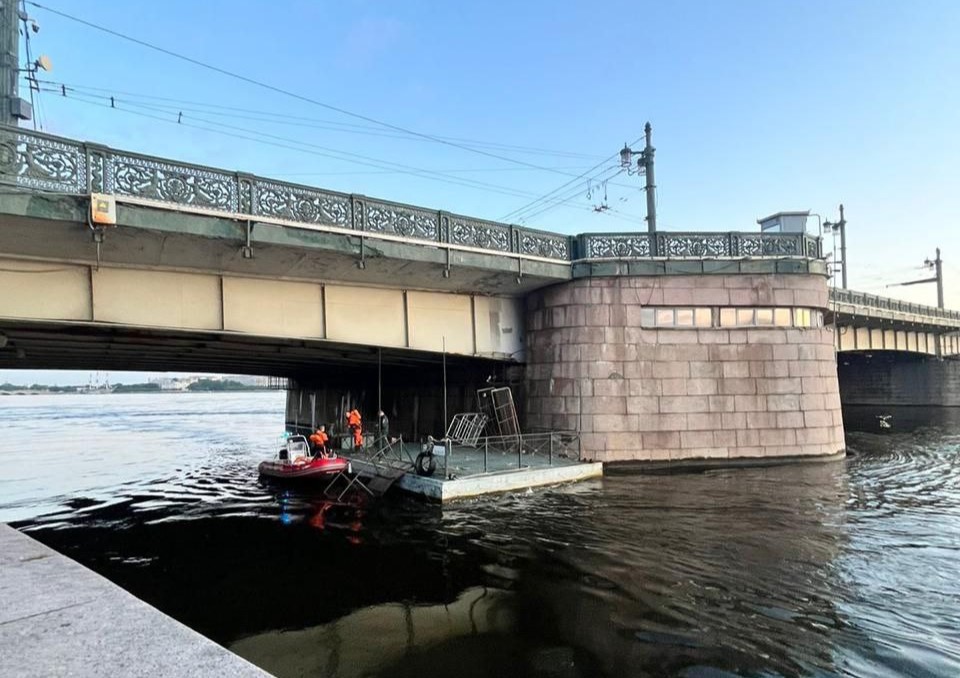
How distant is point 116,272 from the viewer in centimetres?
1399

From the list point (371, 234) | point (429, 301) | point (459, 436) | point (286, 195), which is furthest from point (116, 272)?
point (459, 436)

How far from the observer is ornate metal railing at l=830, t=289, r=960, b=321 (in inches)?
1314

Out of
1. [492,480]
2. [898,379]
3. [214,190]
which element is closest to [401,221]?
[214,190]

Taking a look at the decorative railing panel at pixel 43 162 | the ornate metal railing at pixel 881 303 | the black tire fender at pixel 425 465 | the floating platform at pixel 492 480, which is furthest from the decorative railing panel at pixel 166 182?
the ornate metal railing at pixel 881 303

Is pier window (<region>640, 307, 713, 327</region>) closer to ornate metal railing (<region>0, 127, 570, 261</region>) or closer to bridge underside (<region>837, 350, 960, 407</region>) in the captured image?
ornate metal railing (<region>0, 127, 570, 261</region>)

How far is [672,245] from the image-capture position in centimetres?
1989

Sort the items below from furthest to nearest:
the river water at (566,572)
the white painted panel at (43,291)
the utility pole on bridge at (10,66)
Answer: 1. the white painted panel at (43,291)
2. the utility pole on bridge at (10,66)
3. the river water at (566,572)

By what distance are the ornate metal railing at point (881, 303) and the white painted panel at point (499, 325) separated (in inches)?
745

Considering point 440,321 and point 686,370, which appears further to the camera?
point 440,321

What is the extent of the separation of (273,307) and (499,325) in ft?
26.6

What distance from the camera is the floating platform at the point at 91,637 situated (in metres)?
3.46

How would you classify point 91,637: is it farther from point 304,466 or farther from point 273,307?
point 304,466

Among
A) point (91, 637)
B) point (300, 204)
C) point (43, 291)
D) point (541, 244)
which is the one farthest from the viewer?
point (541, 244)

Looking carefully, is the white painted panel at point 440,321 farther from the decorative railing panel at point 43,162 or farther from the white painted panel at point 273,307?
the decorative railing panel at point 43,162
